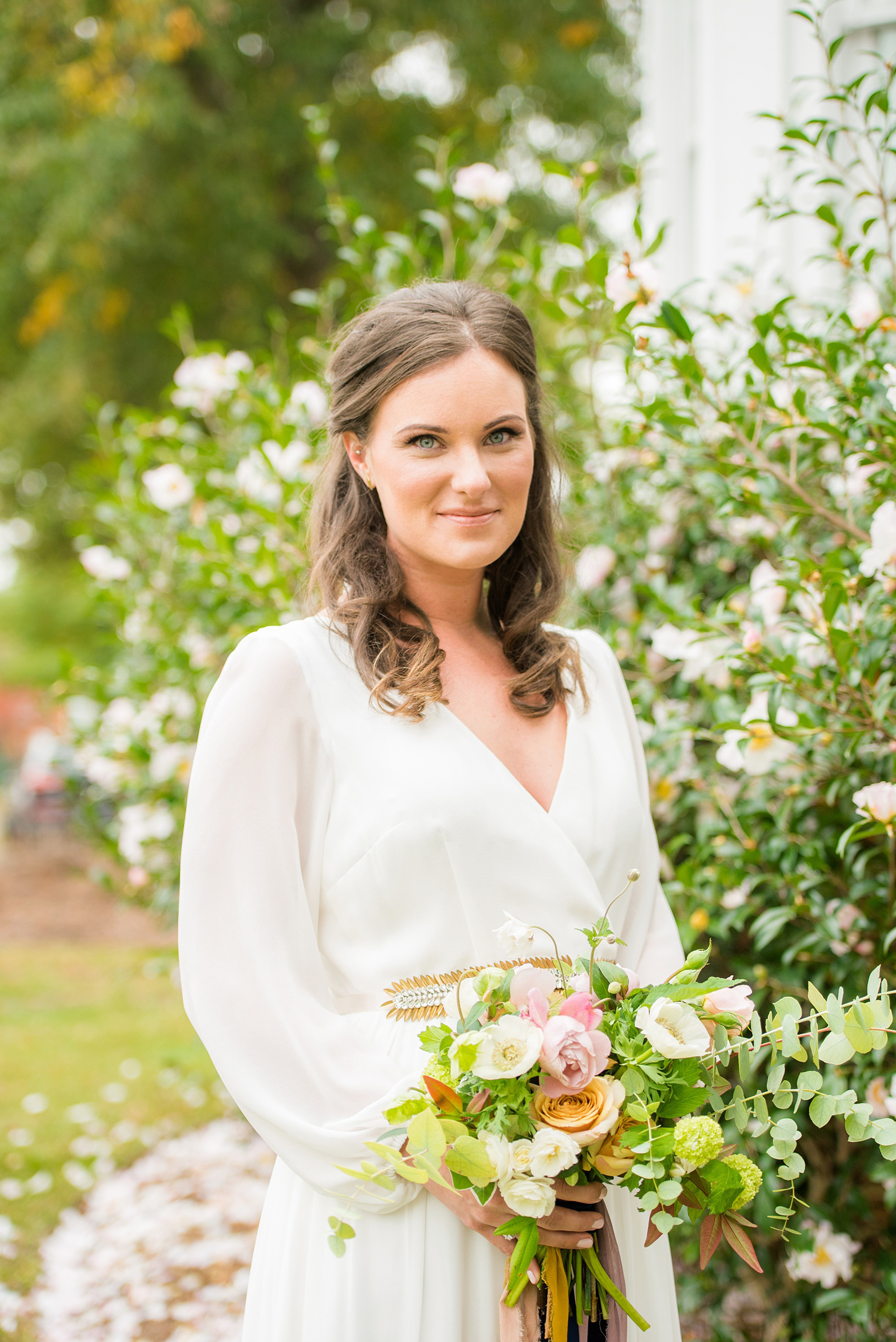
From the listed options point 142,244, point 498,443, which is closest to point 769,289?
point 498,443

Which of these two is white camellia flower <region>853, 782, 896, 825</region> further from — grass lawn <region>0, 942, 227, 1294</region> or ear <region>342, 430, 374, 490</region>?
grass lawn <region>0, 942, 227, 1294</region>

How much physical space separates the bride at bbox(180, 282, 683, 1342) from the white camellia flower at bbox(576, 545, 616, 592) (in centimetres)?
108

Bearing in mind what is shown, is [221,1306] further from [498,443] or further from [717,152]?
[717,152]

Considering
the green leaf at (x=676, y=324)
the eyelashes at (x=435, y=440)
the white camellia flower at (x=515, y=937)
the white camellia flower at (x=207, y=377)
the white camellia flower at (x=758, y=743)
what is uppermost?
the white camellia flower at (x=207, y=377)

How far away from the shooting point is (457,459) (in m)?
1.72

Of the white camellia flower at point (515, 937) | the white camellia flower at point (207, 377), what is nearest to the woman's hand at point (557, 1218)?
the white camellia flower at point (515, 937)

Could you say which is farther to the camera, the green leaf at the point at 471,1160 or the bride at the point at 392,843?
the bride at the point at 392,843

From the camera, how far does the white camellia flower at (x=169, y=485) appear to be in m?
3.40

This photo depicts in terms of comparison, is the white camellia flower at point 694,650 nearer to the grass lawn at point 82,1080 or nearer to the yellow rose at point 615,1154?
the yellow rose at point 615,1154

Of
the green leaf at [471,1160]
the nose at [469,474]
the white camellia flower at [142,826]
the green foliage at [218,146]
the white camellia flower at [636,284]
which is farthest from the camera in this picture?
the green foliage at [218,146]

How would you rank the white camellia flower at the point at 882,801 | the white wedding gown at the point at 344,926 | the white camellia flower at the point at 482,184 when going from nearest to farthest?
the white wedding gown at the point at 344,926 → the white camellia flower at the point at 882,801 → the white camellia flower at the point at 482,184

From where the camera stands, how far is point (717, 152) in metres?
4.25

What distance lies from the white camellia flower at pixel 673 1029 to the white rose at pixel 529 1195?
217mm

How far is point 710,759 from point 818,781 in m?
0.45
